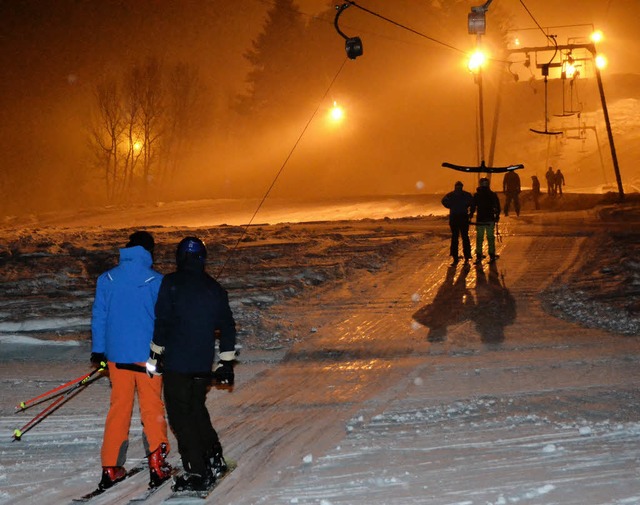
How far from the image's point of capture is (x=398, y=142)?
7900 cm

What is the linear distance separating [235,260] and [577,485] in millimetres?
14007

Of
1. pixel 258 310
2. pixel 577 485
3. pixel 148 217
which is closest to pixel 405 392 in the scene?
pixel 577 485

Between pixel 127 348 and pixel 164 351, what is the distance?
15.8 inches

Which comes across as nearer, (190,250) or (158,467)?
(190,250)

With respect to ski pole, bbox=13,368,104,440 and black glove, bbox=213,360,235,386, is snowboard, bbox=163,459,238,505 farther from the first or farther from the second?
ski pole, bbox=13,368,104,440

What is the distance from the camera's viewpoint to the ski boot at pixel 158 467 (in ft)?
21.0

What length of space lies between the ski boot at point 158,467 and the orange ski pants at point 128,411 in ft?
0.14

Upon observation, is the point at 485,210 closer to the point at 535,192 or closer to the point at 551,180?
the point at 535,192

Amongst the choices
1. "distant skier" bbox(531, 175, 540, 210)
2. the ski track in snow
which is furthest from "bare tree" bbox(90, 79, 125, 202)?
the ski track in snow

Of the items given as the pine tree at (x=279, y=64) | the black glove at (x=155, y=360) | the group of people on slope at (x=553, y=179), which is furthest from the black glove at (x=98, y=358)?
the pine tree at (x=279, y=64)

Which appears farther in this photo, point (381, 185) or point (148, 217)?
point (381, 185)

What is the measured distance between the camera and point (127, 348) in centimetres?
644

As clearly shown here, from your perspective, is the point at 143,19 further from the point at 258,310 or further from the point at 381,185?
the point at 258,310

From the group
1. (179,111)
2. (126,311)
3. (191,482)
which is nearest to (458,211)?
(126,311)
